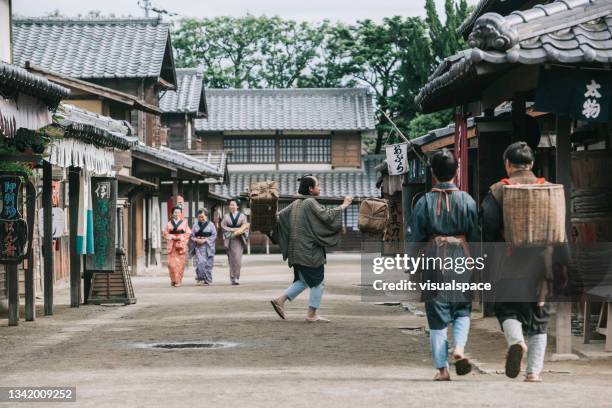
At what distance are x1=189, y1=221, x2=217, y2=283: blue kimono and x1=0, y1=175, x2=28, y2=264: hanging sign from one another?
12031 mm

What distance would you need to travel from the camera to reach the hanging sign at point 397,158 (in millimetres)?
24031

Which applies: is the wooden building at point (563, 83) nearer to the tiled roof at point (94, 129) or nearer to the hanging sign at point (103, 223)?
the tiled roof at point (94, 129)

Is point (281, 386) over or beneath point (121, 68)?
beneath

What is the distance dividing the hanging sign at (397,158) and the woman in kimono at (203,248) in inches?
222

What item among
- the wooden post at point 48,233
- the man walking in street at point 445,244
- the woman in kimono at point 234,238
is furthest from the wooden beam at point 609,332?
the woman in kimono at point 234,238

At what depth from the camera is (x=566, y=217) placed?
1120cm

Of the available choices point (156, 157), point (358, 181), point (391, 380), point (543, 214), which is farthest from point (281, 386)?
point (358, 181)

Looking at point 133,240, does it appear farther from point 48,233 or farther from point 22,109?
point 22,109

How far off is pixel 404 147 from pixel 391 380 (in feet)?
48.3

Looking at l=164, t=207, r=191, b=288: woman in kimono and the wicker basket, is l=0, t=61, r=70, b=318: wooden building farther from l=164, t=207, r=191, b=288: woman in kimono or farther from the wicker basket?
l=164, t=207, r=191, b=288: woman in kimono

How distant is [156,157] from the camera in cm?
3516

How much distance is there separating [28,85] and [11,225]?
2833mm

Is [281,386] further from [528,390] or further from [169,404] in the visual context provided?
[528,390]

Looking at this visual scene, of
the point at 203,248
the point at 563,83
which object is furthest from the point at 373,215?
the point at 203,248
